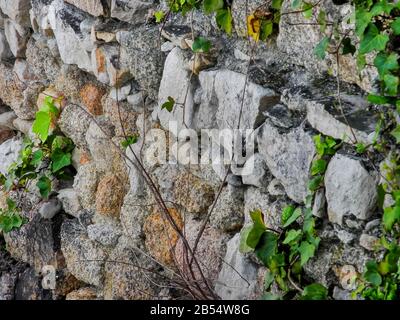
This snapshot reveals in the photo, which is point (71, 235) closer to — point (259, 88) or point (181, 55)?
point (181, 55)

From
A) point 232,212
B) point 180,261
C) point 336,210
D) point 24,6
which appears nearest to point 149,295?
point 180,261

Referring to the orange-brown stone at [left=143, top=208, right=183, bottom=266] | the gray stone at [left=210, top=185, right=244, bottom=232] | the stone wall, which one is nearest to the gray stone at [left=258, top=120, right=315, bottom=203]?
the stone wall

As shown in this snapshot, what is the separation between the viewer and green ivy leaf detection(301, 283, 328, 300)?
6.81 feet

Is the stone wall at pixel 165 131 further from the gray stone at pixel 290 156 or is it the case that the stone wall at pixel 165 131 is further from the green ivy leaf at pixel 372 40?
the green ivy leaf at pixel 372 40

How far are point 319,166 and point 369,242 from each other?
9.2 inches

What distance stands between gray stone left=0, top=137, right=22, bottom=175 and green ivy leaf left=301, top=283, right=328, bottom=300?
2.10m

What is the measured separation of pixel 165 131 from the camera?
285 centimetres

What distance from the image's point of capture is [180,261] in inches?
108

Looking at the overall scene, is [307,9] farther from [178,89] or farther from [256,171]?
[178,89]

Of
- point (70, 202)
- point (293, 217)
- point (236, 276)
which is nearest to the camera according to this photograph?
point (293, 217)

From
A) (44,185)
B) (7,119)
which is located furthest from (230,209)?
(7,119)

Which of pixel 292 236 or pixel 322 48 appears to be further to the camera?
pixel 292 236

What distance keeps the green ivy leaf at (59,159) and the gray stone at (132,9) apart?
75cm
